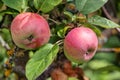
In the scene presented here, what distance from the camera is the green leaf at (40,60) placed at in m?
1.00

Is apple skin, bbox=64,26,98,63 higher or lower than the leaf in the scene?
lower

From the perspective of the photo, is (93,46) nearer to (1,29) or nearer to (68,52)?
(68,52)

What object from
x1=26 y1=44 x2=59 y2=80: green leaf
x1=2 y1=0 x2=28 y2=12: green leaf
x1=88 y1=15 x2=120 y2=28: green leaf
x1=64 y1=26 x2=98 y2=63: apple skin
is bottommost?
x1=26 y1=44 x2=59 y2=80: green leaf

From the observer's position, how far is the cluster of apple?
982 mm

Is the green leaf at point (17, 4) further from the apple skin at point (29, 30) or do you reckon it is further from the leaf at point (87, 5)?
the leaf at point (87, 5)

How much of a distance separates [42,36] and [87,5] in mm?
185

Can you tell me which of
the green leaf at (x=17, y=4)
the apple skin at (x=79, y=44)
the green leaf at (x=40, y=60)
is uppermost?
the green leaf at (x=17, y=4)

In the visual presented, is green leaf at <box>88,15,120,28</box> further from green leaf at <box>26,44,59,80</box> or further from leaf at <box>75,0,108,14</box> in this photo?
green leaf at <box>26,44,59,80</box>

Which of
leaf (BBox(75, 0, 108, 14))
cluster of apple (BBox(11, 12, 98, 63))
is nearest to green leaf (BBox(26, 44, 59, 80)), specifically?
cluster of apple (BBox(11, 12, 98, 63))

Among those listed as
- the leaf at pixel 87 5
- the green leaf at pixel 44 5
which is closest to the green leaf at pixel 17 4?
the green leaf at pixel 44 5

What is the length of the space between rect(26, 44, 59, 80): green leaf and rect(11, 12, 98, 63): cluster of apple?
0.03m

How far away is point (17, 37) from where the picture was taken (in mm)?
990

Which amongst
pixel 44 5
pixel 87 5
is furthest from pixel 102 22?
pixel 44 5

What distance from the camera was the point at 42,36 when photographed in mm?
995
